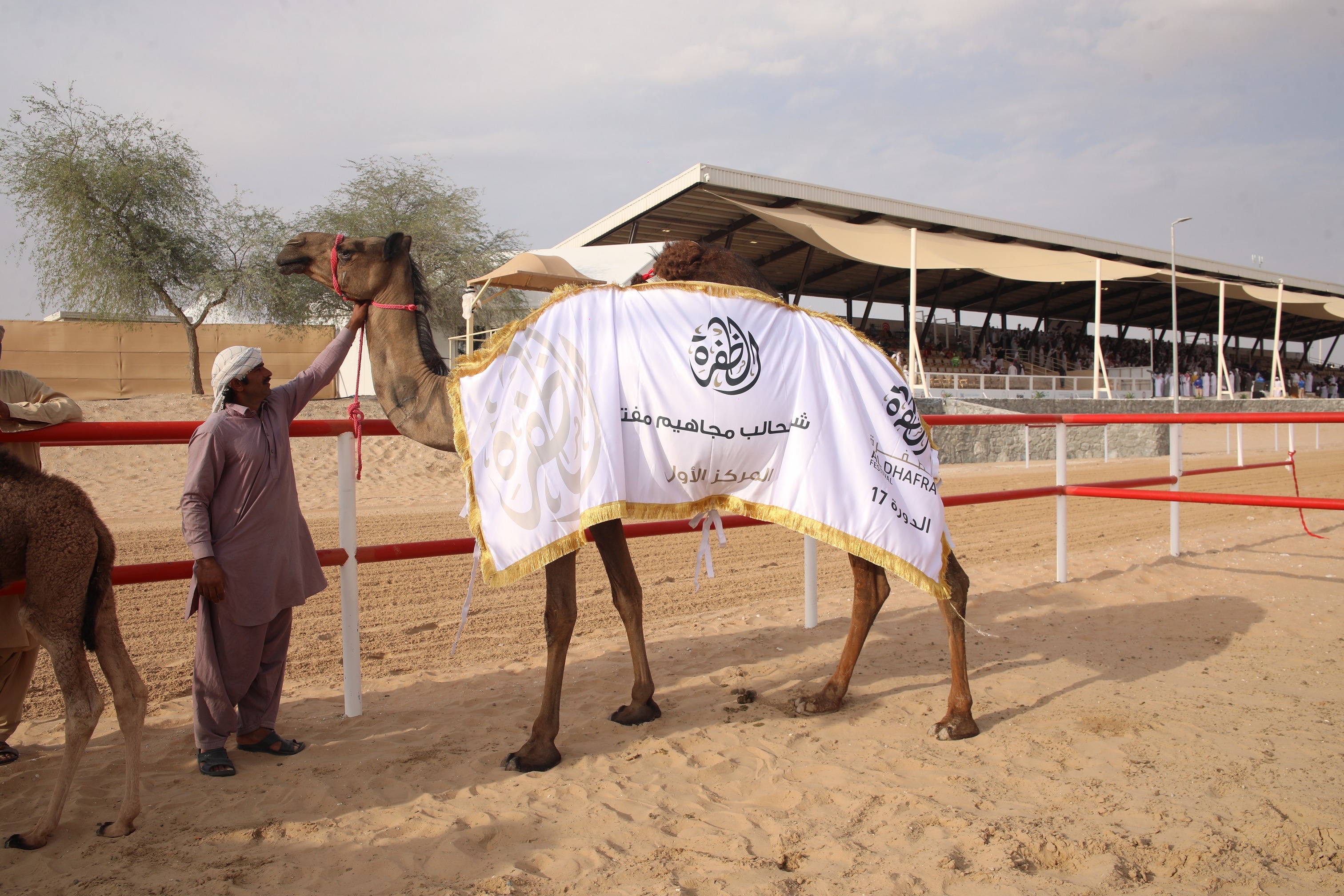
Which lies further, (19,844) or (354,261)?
(354,261)

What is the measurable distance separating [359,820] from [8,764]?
5.16 feet

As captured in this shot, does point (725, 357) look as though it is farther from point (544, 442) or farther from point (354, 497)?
point (354, 497)

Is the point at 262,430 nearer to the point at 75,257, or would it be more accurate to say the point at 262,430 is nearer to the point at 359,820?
the point at 359,820

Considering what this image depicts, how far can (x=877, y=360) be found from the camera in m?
3.66

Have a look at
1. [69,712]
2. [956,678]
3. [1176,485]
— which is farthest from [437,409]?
[1176,485]

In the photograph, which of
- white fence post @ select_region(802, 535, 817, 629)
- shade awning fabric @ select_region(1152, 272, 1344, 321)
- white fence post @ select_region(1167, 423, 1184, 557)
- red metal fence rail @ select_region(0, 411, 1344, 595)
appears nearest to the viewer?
red metal fence rail @ select_region(0, 411, 1344, 595)

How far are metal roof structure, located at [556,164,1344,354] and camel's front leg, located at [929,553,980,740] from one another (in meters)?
16.3

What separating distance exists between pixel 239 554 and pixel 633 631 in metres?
1.69

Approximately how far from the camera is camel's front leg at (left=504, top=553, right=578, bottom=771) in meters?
3.26

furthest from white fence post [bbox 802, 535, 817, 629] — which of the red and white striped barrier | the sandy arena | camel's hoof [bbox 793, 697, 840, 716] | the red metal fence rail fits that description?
camel's hoof [bbox 793, 697, 840, 716]

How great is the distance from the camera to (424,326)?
3.48 meters

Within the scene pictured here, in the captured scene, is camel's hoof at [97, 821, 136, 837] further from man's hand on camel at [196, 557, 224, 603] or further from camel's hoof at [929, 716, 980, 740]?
camel's hoof at [929, 716, 980, 740]

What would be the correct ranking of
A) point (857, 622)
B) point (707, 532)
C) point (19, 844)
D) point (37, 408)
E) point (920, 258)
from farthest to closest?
point (920, 258)
point (857, 622)
point (707, 532)
point (37, 408)
point (19, 844)

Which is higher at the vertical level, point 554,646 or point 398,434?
point 398,434
